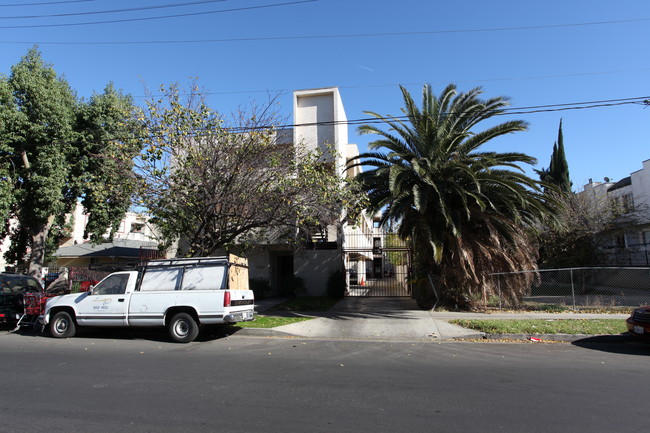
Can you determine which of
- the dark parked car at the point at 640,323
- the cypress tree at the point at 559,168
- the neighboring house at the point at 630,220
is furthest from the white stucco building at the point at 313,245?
the cypress tree at the point at 559,168

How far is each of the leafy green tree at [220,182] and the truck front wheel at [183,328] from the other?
8.66ft

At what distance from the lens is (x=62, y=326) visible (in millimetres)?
10578

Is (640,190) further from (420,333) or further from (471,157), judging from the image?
(420,333)

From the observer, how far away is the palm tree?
13914 mm

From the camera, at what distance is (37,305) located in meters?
11.5

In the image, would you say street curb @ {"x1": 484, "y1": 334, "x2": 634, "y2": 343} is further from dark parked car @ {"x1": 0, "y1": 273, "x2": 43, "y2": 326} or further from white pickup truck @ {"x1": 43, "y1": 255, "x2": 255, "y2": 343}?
dark parked car @ {"x1": 0, "y1": 273, "x2": 43, "y2": 326}

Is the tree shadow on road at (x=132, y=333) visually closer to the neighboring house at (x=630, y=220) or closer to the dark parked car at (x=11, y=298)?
the dark parked car at (x=11, y=298)

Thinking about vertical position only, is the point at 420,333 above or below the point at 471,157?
below

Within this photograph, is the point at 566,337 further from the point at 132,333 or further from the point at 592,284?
the point at 592,284

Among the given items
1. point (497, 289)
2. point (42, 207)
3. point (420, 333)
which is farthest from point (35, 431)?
point (42, 207)

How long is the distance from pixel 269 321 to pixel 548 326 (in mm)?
7883

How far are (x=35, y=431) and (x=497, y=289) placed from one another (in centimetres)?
1402

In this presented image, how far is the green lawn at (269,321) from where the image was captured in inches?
459

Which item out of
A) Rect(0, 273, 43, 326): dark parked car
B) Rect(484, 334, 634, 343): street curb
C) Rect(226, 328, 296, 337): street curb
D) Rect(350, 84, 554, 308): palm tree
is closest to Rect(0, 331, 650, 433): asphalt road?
Rect(484, 334, 634, 343): street curb
